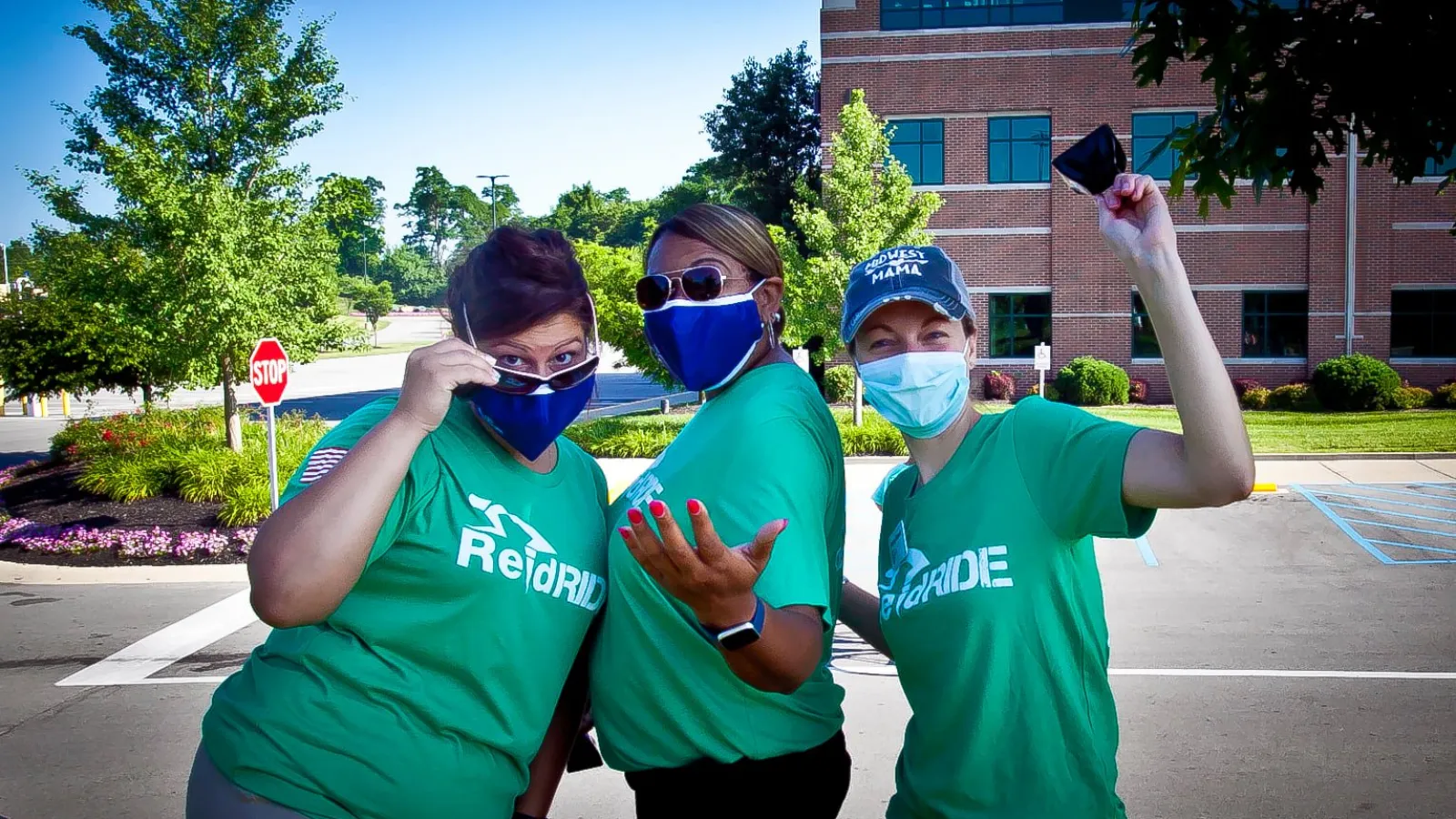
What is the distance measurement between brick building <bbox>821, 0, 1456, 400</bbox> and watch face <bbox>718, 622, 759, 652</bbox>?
28359 millimetres

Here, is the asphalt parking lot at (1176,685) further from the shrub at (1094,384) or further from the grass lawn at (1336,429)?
the shrub at (1094,384)

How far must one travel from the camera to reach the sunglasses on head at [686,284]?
2.28m

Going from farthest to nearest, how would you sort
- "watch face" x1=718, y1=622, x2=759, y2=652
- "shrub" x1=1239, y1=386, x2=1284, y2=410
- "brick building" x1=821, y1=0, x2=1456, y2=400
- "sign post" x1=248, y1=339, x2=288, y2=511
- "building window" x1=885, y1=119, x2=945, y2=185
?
"building window" x1=885, y1=119, x2=945, y2=185 < "brick building" x1=821, y1=0, x2=1456, y2=400 < "shrub" x1=1239, y1=386, x2=1284, y2=410 < "sign post" x1=248, y1=339, x2=288, y2=511 < "watch face" x1=718, y1=622, x2=759, y2=652

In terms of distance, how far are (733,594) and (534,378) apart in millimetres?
875

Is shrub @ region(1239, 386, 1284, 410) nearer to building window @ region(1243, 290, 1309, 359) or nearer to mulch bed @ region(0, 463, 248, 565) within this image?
building window @ region(1243, 290, 1309, 359)

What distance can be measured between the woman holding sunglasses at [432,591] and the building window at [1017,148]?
95.1ft

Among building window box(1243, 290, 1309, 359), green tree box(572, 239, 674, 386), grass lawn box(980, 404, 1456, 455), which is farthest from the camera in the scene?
building window box(1243, 290, 1309, 359)

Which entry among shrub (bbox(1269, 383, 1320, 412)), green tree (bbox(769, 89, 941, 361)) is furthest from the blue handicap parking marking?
shrub (bbox(1269, 383, 1320, 412))

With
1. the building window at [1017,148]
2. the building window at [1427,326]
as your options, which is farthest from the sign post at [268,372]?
the building window at [1427,326]

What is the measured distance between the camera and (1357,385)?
25.7m

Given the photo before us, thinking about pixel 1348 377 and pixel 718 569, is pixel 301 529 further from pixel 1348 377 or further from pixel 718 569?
pixel 1348 377

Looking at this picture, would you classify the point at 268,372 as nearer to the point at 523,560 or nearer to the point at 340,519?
the point at 523,560

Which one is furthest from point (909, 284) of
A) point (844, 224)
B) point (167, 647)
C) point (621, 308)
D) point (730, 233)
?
point (844, 224)

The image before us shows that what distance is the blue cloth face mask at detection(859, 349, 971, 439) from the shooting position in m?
2.30
